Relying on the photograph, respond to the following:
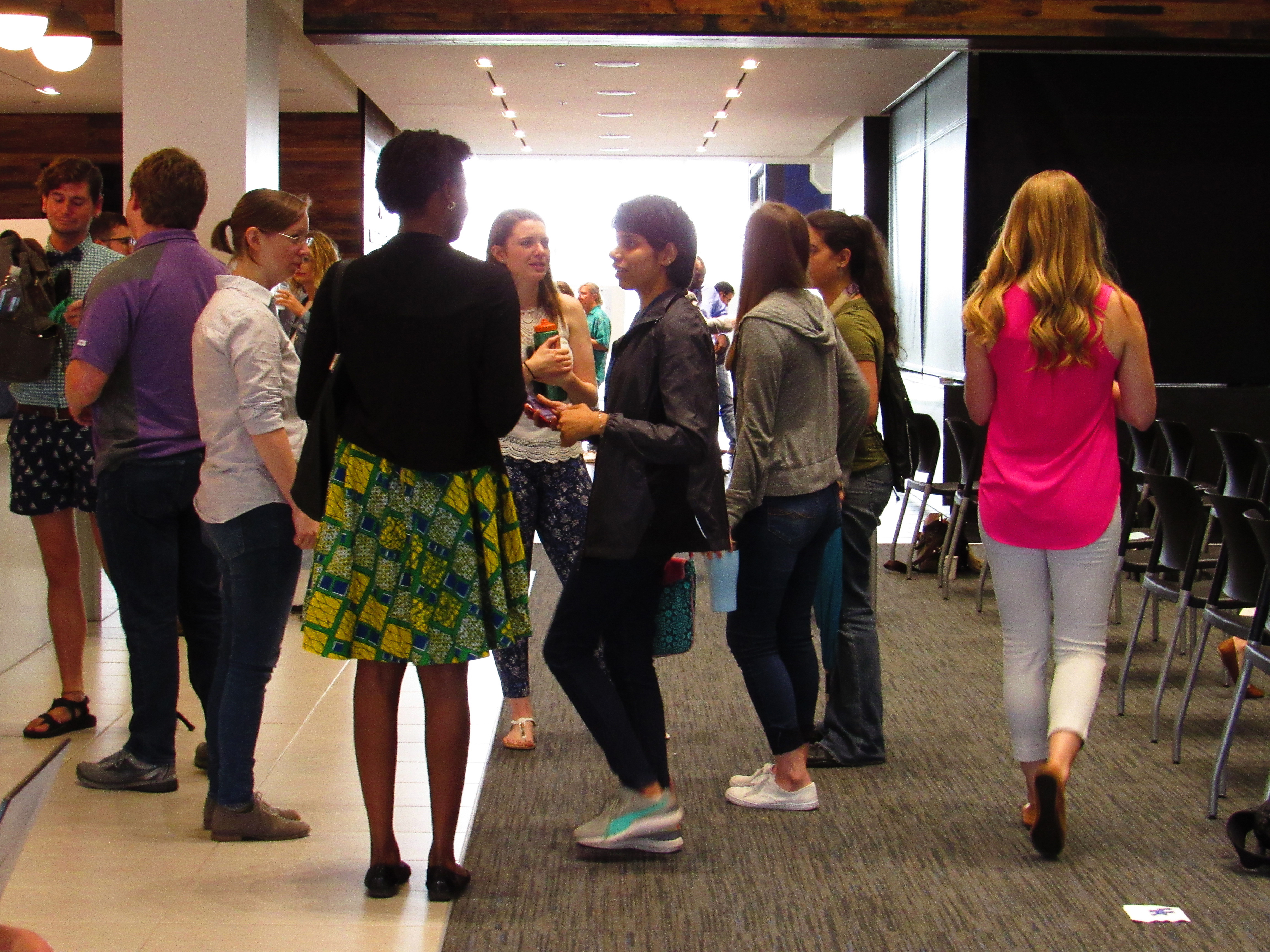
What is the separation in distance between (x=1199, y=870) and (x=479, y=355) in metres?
1.87

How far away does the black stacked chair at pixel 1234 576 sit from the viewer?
10.9 ft

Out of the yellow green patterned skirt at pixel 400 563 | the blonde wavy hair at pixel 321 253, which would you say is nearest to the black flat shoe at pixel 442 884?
the yellow green patterned skirt at pixel 400 563

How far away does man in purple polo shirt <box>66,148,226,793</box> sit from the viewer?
2.95 meters

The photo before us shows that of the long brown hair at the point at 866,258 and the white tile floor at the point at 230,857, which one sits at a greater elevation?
the long brown hair at the point at 866,258

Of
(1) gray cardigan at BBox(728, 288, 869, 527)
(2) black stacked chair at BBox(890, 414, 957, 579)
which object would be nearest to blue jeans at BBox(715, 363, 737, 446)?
(2) black stacked chair at BBox(890, 414, 957, 579)

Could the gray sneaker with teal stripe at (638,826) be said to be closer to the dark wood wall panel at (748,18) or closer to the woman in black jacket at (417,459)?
the woman in black jacket at (417,459)

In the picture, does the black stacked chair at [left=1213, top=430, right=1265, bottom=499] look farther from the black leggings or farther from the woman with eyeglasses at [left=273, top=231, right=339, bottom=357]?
the woman with eyeglasses at [left=273, top=231, right=339, bottom=357]

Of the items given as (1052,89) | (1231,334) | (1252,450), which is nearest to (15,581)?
(1252,450)

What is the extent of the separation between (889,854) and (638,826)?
0.56 metres

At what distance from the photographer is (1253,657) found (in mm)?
3113

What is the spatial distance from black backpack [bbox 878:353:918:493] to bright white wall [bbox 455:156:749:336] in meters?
14.0

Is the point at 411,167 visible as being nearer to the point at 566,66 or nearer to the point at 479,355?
the point at 479,355

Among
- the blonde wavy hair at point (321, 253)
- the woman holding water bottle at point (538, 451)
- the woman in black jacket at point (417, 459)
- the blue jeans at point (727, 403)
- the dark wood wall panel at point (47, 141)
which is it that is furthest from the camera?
the dark wood wall panel at point (47, 141)

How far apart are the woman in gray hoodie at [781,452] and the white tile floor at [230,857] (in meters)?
0.79
